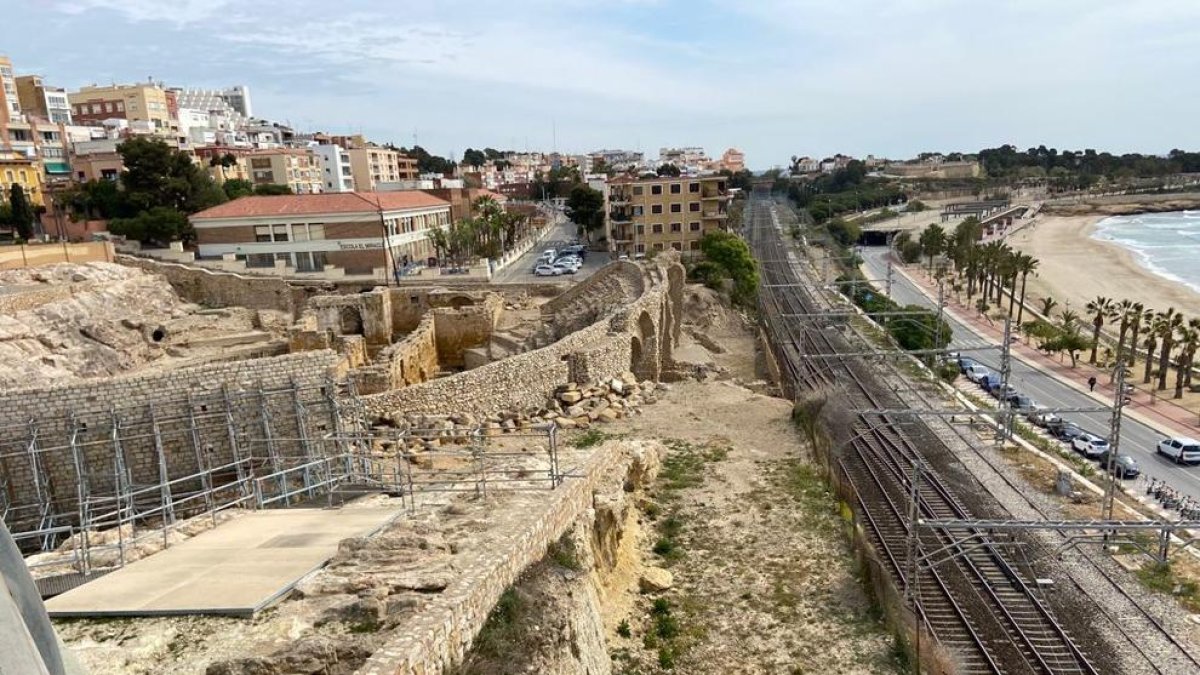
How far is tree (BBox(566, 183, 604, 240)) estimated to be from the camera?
7194 centimetres

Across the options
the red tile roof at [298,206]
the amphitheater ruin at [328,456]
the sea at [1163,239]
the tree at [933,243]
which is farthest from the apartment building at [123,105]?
the sea at [1163,239]

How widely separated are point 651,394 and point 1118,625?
46.3 feet

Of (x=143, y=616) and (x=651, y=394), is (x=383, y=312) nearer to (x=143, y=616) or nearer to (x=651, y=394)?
(x=651, y=394)

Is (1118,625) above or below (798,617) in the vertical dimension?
below

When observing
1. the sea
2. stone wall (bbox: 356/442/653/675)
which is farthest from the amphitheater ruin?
the sea

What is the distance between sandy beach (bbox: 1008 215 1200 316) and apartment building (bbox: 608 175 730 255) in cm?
2914

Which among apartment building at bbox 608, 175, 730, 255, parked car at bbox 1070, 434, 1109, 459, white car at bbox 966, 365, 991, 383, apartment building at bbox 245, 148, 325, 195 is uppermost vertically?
apartment building at bbox 245, 148, 325, 195

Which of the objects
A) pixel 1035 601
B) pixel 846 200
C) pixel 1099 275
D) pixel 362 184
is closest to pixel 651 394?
pixel 1035 601

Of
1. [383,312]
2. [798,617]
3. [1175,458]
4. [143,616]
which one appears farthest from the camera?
[383,312]

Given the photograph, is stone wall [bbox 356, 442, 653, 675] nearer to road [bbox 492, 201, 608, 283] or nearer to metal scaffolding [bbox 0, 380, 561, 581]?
metal scaffolding [bbox 0, 380, 561, 581]

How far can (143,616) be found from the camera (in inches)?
375

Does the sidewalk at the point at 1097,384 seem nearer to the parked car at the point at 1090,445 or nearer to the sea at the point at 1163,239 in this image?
the parked car at the point at 1090,445

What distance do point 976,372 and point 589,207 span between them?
40.1m

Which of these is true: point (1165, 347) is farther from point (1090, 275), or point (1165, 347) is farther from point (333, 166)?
point (333, 166)
